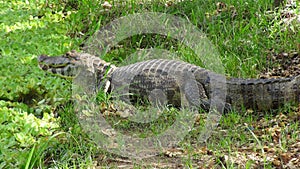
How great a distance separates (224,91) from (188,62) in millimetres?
1127

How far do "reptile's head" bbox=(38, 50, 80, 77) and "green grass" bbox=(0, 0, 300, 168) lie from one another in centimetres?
12

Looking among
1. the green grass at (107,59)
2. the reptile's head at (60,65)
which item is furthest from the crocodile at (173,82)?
the green grass at (107,59)

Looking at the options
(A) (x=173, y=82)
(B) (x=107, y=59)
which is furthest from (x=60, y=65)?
(A) (x=173, y=82)

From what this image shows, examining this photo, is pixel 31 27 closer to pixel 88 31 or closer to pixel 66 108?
pixel 88 31

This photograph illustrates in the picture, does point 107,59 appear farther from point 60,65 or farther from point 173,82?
point 173,82

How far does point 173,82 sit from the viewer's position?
19.5 ft

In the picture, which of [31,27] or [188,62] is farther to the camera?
[31,27]

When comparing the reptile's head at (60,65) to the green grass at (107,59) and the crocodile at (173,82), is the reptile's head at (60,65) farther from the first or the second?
the green grass at (107,59)

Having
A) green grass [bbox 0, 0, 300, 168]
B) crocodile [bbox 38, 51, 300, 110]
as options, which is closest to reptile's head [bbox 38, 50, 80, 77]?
crocodile [bbox 38, 51, 300, 110]

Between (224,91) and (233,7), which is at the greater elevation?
(233,7)

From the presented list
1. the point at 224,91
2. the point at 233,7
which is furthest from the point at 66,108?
the point at 233,7

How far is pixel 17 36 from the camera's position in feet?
25.5

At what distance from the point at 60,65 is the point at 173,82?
147 cm

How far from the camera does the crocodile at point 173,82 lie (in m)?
5.46
